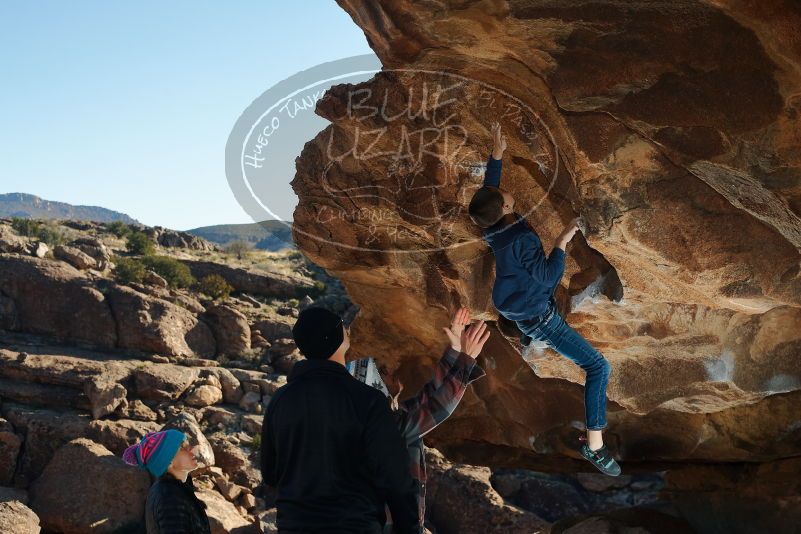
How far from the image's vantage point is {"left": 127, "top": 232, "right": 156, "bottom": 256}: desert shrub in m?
35.2

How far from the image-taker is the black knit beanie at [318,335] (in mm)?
3904

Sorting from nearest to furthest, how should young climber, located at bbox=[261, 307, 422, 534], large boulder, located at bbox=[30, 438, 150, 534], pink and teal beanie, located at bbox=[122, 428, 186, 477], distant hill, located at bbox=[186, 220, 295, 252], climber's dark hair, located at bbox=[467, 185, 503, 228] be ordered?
1. young climber, located at bbox=[261, 307, 422, 534]
2. pink and teal beanie, located at bbox=[122, 428, 186, 477]
3. climber's dark hair, located at bbox=[467, 185, 503, 228]
4. large boulder, located at bbox=[30, 438, 150, 534]
5. distant hill, located at bbox=[186, 220, 295, 252]

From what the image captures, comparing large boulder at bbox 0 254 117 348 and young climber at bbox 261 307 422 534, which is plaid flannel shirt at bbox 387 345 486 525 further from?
large boulder at bbox 0 254 117 348

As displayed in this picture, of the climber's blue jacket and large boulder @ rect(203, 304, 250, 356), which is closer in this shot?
the climber's blue jacket

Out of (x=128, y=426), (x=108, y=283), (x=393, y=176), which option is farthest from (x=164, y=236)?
(x=393, y=176)

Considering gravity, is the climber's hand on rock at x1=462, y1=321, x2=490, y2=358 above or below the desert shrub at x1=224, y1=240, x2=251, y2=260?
above

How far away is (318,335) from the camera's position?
12.8 feet

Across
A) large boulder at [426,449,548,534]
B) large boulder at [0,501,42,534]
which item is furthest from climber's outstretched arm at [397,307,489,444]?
large boulder at [426,449,548,534]

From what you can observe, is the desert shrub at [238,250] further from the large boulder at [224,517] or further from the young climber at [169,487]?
the young climber at [169,487]

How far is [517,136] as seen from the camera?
687 centimetres

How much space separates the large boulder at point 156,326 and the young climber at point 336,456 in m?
19.1

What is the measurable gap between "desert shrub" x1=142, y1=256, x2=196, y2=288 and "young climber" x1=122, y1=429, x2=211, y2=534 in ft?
82.4

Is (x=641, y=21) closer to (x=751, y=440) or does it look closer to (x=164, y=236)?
(x=751, y=440)

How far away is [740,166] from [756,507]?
650 centimetres
